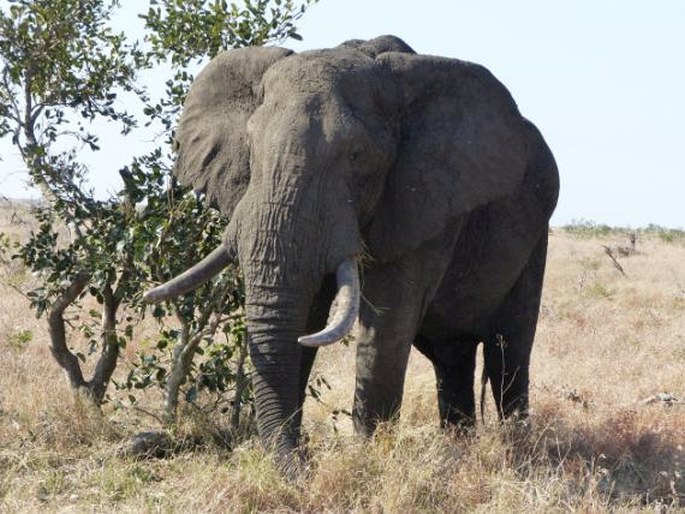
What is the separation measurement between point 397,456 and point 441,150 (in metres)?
1.68

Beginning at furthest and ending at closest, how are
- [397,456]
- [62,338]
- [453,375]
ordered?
[453,375] < [62,338] < [397,456]

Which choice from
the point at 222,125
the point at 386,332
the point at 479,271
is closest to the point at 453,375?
the point at 479,271

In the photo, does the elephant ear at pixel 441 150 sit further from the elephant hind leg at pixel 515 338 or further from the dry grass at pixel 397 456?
the elephant hind leg at pixel 515 338

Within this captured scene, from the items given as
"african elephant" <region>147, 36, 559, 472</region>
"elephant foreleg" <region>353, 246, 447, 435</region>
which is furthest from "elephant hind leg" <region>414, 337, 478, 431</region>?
"elephant foreleg" <region>353, 246, 447, 435</region>

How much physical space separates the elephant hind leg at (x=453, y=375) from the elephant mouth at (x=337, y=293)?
238cm

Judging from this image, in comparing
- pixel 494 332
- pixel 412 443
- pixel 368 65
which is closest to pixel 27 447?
pixel 412 443

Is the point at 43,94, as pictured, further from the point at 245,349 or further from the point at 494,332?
the point at 494,332

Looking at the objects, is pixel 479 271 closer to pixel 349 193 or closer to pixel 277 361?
pixel 349 193

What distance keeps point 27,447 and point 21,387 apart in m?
1.67

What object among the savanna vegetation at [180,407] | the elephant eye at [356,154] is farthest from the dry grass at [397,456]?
the elephant eye at [356,154]

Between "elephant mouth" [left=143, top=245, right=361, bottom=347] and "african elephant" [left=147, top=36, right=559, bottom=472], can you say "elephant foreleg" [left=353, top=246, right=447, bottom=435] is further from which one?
"elephant mouth" [left=143, top=245, right=361, bottom=347]

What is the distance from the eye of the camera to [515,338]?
7.89 metres

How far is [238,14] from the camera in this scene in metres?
6.85

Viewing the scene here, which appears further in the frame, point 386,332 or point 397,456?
point 386,332
